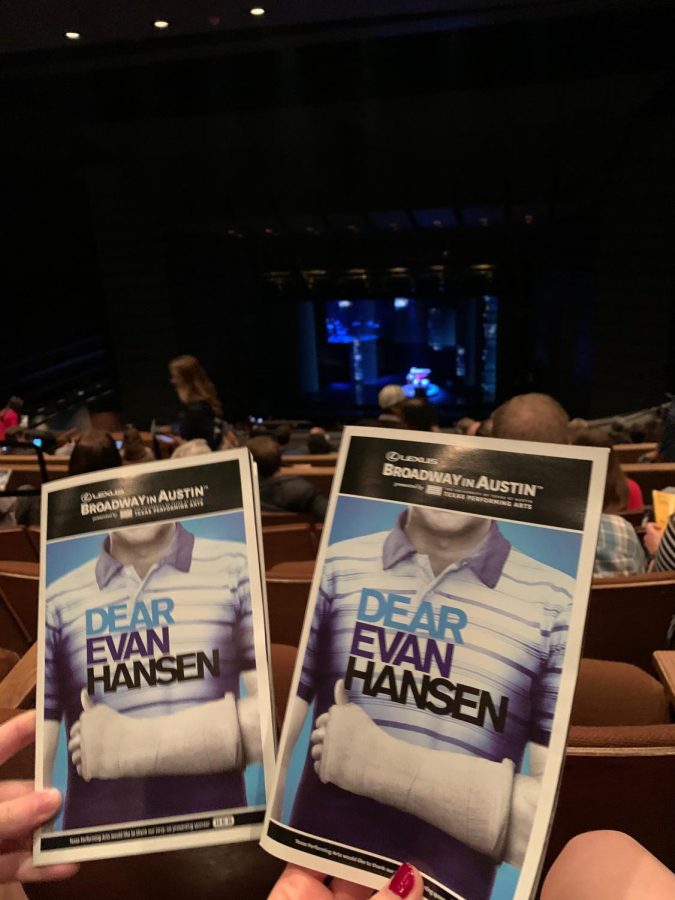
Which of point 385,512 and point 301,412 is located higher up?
point 385,512

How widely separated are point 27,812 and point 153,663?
18cm

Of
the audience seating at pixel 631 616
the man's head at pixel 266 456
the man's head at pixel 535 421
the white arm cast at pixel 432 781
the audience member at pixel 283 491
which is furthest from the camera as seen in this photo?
the man's head at pixel 266 456

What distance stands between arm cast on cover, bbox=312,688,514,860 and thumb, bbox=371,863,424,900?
0.04 meters

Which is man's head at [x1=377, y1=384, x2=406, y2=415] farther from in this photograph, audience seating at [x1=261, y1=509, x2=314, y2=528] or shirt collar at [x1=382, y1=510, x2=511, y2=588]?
shirt collar at [x1=382, y1=510, x2=511, y2=588]

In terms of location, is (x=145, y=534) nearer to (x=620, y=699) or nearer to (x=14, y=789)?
(x=14, y=789)

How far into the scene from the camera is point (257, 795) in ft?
2.05

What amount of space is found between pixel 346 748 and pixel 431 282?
36.0 feet

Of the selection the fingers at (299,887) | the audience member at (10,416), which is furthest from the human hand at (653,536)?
the audience member at (10,416)

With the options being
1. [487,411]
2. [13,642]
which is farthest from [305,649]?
[487,411]

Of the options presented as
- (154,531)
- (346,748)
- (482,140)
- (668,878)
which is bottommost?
(668,878)

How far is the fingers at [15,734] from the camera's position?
71 centimetres

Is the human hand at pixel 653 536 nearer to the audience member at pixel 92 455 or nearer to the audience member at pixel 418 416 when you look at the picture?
the audience member at pixel 92 455

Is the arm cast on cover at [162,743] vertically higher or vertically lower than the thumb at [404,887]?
higher

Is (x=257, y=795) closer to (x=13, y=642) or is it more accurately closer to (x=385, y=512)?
(x=385, y=512)
